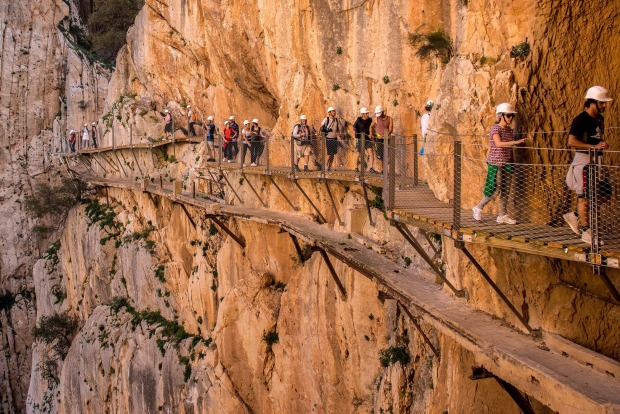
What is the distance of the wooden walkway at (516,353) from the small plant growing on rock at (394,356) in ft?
4.36

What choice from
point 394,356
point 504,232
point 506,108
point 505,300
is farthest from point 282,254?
point 504,232

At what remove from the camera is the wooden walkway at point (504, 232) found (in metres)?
5.15

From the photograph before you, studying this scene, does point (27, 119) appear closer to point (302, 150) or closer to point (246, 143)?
point (246, 143)

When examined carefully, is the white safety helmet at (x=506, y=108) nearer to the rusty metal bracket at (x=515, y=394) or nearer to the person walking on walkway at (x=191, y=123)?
the rusty metal bracket at (x=515, y=394)

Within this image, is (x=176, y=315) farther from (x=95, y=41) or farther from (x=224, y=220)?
(x=95, y=41)

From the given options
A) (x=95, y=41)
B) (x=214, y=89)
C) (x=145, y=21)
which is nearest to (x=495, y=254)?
(x=214, y=89)

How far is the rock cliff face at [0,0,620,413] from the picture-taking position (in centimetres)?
674

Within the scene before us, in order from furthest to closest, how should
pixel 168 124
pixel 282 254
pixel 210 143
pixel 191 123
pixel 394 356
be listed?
pixel 168 124
pixel 191 123
pixel 210 143
pixel 282 254
pixel 394 356

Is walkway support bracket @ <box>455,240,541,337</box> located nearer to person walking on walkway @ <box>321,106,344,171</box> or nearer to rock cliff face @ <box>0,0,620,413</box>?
rock cliff face @ <box>0,0,620,413</box>

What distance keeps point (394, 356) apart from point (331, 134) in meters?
5.15

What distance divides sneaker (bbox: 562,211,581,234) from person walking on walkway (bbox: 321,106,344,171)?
22.5 ft

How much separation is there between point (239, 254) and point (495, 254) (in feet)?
37.1

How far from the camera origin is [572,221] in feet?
19.3

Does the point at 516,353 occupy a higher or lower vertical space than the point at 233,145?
lower
